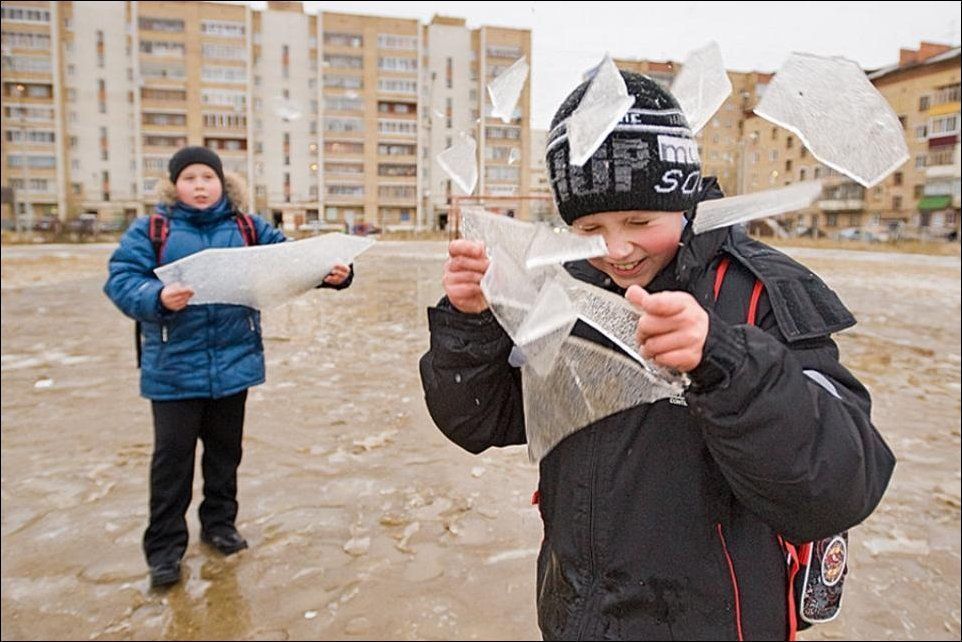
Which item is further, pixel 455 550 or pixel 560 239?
pixel 455 550

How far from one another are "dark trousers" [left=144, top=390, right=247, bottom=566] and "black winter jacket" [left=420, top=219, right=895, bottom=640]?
1.91m

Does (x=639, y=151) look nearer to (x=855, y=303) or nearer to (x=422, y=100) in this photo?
(x=855, y=303)

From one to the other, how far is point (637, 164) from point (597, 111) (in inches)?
3.7

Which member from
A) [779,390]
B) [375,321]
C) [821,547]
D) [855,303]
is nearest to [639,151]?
[779,390]

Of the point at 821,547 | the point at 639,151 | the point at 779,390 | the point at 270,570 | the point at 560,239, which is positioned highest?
the point at 639,151

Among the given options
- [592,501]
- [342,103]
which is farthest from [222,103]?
[592,501]

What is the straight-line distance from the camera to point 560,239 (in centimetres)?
89

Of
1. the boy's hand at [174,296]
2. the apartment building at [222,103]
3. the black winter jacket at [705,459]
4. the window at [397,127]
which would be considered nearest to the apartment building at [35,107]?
the apartment building at [222,103]

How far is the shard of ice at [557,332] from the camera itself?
868 millimetres

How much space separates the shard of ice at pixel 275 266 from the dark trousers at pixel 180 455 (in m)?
1.00

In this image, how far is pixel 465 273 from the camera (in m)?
1.05

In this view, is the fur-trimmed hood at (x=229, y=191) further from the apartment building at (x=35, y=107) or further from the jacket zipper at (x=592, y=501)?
the apartment building at (x=35, y=107)

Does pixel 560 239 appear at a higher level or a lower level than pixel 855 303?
higher

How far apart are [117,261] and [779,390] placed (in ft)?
8.49
